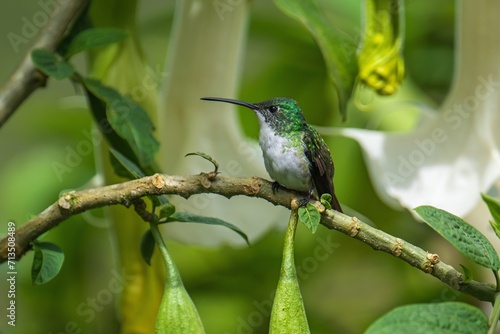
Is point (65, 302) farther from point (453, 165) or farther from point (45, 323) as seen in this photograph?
point (453, 165)

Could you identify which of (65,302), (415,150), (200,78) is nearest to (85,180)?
(65,302)

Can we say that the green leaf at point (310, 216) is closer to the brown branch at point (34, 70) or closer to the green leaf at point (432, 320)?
the green leaf at point (432, 320)

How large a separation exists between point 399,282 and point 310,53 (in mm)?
231

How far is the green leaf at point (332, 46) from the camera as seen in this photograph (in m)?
0.44

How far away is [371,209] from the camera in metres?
0.69

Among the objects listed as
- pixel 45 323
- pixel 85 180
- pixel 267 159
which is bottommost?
pixel 45 323

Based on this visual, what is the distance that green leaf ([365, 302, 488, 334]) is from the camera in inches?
10.6

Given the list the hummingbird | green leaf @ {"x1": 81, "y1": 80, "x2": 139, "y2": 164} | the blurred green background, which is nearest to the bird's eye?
the hummingbird
